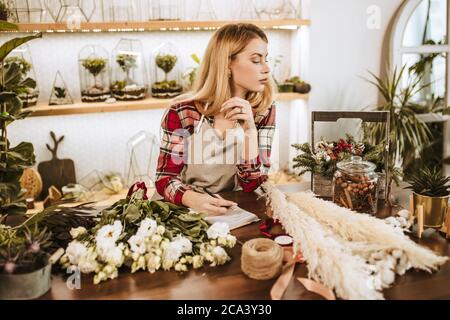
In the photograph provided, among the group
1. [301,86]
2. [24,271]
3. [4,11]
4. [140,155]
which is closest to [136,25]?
[4,11]

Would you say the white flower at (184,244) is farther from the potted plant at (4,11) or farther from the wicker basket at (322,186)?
the potted plant at (4,11)

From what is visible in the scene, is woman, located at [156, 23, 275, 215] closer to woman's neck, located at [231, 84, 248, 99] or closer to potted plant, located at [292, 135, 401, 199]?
woman's neck, located at [231, 84, 248, 99]

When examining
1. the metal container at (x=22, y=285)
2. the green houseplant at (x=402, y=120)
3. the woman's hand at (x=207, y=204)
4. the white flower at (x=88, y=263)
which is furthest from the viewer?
the green houseplant at (x=402, y=120)

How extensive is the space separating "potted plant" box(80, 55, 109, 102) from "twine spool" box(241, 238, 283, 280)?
2.21 metres

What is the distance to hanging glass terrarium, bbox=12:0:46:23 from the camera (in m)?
3.12

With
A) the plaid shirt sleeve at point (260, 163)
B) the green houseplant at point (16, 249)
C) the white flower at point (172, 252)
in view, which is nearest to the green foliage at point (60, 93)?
the green houseplant at point (16, 249)

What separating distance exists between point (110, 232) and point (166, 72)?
2172mm

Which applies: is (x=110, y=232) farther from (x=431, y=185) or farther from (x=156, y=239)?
(x=431, y=185)

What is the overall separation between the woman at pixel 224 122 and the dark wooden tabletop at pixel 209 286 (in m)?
0.73

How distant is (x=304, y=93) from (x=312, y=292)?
2427mm

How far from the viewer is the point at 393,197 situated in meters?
1.85

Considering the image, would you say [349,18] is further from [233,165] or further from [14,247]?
[14,247]

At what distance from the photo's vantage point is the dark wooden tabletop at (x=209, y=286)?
1219 mm

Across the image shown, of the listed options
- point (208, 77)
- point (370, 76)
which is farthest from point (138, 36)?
point (370, 76)
